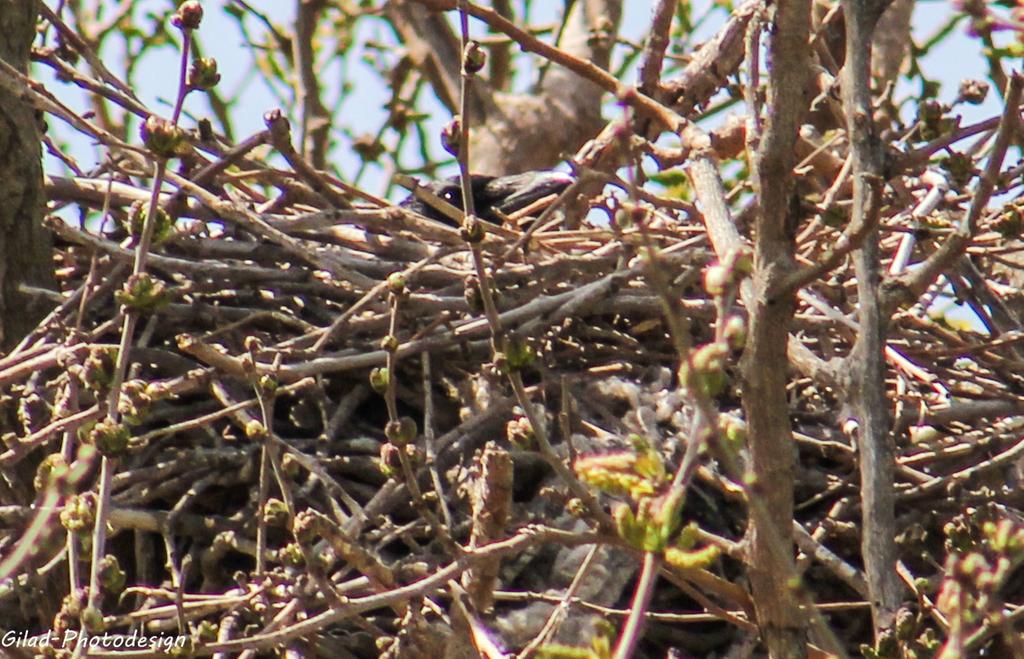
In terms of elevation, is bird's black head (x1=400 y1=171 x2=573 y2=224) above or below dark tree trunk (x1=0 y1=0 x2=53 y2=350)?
above

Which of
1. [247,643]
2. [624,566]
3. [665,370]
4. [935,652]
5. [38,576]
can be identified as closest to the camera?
[247,643]

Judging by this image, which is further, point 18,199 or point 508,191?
point 508,191

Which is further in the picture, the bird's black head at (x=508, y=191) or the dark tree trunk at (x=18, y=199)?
the bird's black head at (x=508, y=191)

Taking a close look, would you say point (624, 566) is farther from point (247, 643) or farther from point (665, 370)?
point (247, 643)

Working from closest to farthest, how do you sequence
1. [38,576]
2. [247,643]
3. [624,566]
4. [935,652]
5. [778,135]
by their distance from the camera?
[247,643], [778,135], [935,652], [38,576], [624,566]

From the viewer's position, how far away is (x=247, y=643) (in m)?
1.95

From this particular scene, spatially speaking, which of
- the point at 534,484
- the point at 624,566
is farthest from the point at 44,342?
the point at 624,566

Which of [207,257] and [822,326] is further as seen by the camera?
[207,257]

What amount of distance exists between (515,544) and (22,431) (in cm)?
146

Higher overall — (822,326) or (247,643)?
(822,326)

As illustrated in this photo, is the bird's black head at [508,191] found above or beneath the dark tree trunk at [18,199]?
above

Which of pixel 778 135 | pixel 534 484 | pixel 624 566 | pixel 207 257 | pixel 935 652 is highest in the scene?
pixel 207 257

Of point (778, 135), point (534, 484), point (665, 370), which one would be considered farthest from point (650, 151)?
point (778, 135)

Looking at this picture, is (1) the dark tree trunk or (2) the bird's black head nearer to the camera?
(1) the dark tree trunk
